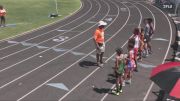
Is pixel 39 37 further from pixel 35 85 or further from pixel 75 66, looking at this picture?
pixel 35 85

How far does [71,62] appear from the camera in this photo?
2034cm

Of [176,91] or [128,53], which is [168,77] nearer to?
[176,91]

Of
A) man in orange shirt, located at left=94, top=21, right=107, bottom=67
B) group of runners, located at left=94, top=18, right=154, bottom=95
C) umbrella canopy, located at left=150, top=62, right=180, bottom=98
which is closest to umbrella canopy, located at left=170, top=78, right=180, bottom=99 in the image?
umbrella canopy, located at left=150, top=62, right=180, bottom=98

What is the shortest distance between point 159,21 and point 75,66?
619 inches

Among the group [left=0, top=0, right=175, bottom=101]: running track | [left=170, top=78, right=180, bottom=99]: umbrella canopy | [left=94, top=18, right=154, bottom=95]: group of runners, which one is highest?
[left=170, top=78, right=180, bottom=99]: umbrella canopy

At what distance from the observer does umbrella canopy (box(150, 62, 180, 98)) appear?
10.6 meters

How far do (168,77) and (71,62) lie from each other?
9807 millimetres

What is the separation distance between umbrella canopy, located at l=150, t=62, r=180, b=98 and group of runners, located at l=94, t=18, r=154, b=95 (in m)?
3.35

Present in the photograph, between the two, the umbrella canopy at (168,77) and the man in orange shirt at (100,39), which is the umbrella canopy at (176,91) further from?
the man in orange shirt at (100,39)

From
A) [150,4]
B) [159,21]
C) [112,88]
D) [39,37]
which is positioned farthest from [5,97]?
[150,4]

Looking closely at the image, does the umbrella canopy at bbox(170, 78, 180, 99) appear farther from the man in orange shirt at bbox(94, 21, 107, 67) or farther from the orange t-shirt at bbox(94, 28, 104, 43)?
the orange t-shirt at bbox(94, 28, 104, 43)

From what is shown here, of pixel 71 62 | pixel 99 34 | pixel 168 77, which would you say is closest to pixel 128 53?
pixel 99 34

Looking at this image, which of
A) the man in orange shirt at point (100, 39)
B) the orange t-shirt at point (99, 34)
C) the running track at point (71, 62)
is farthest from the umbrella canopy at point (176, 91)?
the orange t-shirt at point (99, 34)

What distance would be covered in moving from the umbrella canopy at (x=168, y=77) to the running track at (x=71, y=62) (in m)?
3.70
